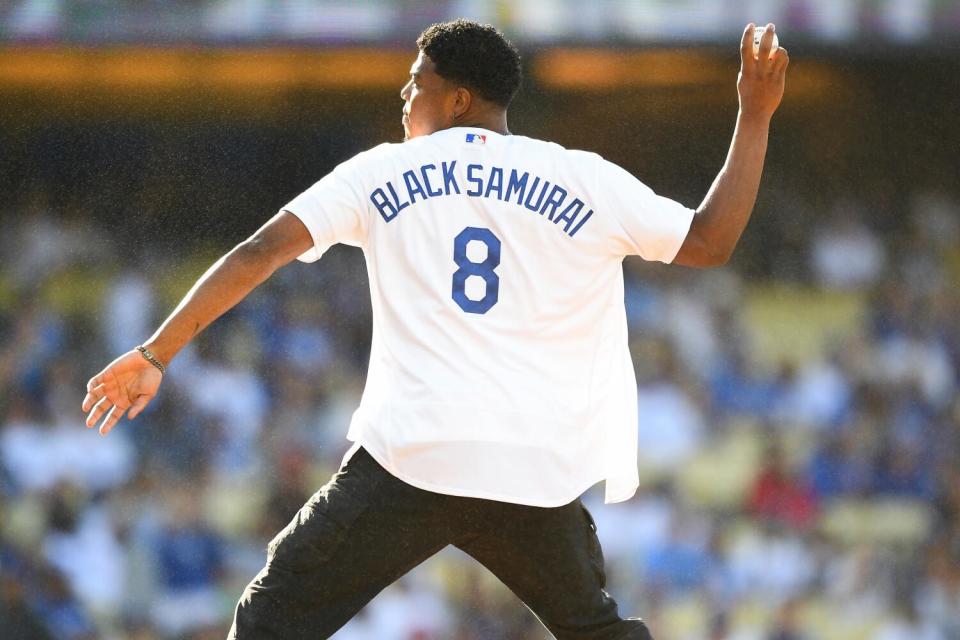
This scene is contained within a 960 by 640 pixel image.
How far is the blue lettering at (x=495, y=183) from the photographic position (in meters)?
3.08

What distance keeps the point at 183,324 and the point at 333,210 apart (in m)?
0.40

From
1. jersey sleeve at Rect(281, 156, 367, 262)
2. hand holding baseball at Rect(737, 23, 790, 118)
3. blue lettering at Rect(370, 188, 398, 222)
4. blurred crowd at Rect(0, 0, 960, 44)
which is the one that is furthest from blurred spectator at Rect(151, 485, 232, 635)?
hand holding baseball at Rect(737, 23, 790, 118)

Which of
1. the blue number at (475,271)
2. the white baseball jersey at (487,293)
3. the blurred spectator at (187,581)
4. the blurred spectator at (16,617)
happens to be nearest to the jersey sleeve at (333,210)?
the white baseball jersey at (487,293)

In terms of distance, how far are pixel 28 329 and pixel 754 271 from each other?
4769 mm

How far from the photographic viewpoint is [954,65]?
8.98m

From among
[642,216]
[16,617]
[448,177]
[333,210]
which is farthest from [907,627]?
[333,210]

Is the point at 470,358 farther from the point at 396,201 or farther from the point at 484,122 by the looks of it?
the point at 484,122

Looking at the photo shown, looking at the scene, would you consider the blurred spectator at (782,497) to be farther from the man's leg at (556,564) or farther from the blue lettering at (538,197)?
the blue lettering at (538,197)

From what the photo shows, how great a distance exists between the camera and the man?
3.00 meters

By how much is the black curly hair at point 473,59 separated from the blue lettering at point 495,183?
0.30 m

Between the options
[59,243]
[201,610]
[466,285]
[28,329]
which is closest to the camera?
[466,285]

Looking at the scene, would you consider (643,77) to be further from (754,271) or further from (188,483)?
(188,483)

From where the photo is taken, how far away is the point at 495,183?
3090mm

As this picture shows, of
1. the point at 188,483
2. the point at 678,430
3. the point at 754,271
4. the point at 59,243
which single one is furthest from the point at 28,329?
the point at 754,271
